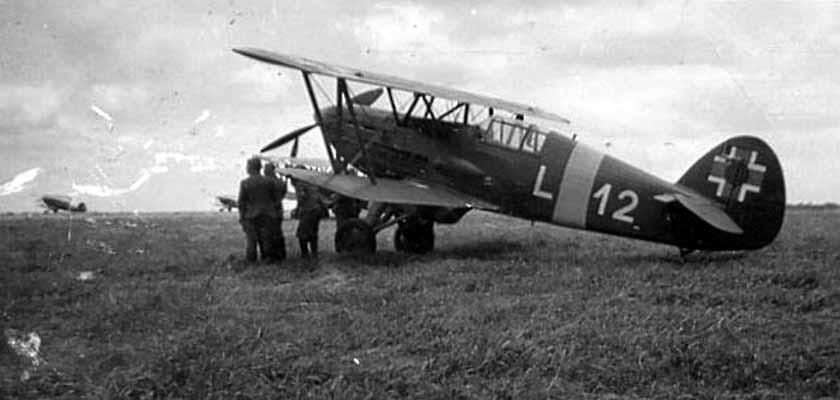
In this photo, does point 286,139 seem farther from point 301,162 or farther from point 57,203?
point 57,203

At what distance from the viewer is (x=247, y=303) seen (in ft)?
25.5

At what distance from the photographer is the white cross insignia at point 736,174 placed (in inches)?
404

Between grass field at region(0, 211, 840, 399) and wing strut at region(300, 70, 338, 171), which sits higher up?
wing strut at region(300, 70, 338, 171)

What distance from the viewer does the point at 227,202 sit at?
42.4 metres

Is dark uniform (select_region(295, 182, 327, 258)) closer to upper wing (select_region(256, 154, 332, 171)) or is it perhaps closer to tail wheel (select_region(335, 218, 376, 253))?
tail wheel (select_region(335, 218, 376, 253))

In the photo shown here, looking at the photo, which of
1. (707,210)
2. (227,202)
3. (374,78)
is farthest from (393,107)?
(227,202)

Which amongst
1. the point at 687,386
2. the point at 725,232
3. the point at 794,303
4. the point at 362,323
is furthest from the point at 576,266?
the point at 687,386

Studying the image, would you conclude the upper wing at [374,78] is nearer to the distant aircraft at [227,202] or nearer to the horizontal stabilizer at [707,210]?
the horizontal stabilizer at [707,210]

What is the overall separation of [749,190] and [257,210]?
6510 millimetres

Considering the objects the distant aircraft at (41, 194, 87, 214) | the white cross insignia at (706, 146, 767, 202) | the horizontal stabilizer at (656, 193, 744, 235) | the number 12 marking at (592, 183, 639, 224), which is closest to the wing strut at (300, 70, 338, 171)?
the number 12 marking at (592, 183, 639, 224)

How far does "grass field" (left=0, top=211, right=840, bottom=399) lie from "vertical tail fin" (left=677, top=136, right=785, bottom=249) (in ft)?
1.19

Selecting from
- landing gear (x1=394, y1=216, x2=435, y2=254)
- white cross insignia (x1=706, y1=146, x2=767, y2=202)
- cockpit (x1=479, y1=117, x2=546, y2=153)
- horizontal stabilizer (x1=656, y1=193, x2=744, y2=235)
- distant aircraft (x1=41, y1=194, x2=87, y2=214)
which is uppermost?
cockpit (x1=479, y1=117, x2=546, y2=153)

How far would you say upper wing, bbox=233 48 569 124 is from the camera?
11.4 m

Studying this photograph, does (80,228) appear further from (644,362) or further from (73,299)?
(644,362)
